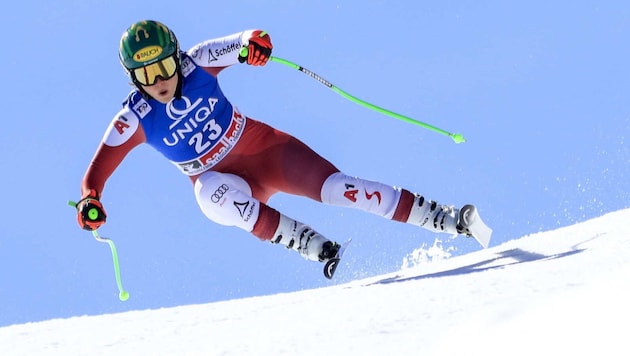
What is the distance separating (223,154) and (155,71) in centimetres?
71

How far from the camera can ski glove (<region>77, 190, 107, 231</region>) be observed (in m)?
5.30

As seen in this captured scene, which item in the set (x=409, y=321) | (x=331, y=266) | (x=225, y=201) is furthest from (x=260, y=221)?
(x=409, y=321)

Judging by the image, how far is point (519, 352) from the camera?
2.48 meters

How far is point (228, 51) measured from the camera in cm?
601

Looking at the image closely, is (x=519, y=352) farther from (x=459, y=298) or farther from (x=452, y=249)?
(x=452, y=249)

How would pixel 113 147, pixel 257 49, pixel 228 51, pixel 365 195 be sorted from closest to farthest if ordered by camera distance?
1. pixel 365 195
2. pixel 113 147
3. pixel 257 49
4. pixel 228 51

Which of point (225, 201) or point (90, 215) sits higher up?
point (225, 201)

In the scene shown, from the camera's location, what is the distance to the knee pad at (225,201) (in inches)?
214

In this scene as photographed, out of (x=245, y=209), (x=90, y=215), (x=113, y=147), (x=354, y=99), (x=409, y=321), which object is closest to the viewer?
(x=409, y=321)

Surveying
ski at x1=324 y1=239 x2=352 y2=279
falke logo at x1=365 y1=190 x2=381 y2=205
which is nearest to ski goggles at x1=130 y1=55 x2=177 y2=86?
falke logo at x1=365 y1=190 x2=381 y2=205

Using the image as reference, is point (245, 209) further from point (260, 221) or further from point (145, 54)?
point (145, 54)

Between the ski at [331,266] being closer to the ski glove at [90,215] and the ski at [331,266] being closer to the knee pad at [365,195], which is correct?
the knee pad at [365,195]

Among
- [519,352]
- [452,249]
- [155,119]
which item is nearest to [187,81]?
[155,119]

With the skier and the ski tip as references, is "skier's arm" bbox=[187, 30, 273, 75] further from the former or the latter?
the ski tip
